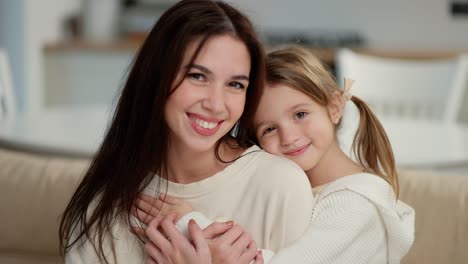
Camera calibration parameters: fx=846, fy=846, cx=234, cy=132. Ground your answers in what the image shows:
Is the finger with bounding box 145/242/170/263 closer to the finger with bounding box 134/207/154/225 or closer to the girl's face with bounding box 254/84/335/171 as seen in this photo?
the finger with bounding box 134/207/154/225

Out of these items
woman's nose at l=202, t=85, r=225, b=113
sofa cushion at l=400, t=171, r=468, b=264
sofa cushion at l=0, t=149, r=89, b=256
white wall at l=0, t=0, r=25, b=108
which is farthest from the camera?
white wall at l=0, t=0, r=25, b=108

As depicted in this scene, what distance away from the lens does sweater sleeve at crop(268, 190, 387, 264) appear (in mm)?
→ 1235

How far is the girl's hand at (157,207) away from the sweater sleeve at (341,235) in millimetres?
173

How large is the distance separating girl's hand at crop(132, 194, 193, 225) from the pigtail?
0.32m

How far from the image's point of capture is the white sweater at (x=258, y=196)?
1268mm

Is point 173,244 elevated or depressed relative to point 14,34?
elevated

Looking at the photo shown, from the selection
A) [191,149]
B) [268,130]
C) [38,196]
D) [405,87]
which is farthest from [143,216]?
[405,87]

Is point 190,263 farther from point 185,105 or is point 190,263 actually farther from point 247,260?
point 185,105

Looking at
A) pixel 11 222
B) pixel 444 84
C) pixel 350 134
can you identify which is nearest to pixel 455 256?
pixel 350 134

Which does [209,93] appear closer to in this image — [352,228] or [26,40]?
[352,228]

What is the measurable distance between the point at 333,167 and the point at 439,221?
1.46 ft

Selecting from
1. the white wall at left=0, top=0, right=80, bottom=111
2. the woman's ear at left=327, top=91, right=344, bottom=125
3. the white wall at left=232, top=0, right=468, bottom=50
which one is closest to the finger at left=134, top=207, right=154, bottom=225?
the woman's ear at left=327, top=91, right=344, bottom=125

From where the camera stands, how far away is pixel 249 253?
123cm

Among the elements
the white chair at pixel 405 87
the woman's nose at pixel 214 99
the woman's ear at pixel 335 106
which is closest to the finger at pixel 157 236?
the woman's nose at pixel 214 99
